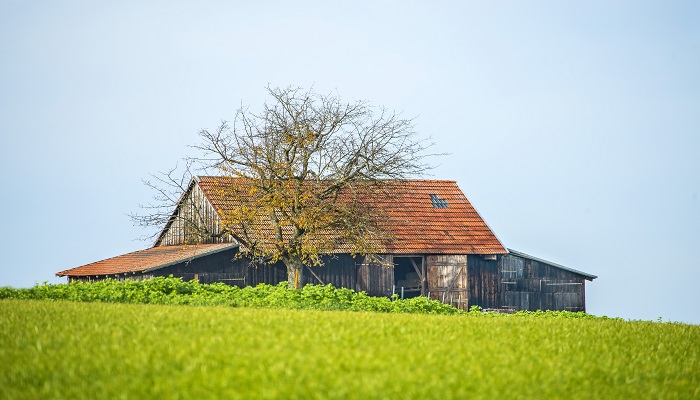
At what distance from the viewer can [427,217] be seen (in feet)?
149

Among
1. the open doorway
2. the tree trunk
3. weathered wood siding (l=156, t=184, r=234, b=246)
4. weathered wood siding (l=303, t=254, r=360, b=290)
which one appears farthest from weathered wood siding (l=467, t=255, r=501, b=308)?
weathered wood siding (l=156, t=184, r=234, b=246)

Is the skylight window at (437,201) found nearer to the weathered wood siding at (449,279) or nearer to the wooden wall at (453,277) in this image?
the wooden wall at (453,277)

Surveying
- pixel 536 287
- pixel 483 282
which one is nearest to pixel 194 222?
pixel 483 282

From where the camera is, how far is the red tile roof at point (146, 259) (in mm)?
37875

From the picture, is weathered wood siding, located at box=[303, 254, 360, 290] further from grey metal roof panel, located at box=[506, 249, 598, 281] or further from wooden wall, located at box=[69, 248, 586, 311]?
grey metal roof panel, located at box=[506, 249, 598, 281]

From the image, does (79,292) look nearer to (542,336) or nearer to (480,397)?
(542,336)

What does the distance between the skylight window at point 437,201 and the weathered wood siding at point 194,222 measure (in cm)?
1260

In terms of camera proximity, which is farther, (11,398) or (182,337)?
(182,337)

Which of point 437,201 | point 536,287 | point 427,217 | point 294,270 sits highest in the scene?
point 437,201

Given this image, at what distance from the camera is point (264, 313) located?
2016 centimetres

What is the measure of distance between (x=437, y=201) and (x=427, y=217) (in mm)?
2239

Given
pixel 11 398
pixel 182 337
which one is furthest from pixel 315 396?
pixel 182 337

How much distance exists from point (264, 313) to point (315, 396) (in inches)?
385

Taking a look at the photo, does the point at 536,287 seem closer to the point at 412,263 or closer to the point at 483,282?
the point at 483,282
